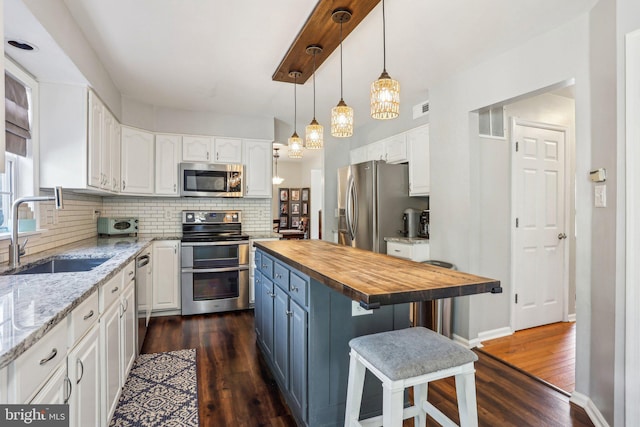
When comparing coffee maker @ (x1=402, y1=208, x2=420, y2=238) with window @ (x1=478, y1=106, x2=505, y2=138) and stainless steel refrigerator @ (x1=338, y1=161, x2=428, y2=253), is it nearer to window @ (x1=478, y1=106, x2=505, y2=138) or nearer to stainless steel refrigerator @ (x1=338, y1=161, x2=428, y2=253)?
stainless steel refrigerator @ (x1=338, y1=161, x2=428, y2=253)

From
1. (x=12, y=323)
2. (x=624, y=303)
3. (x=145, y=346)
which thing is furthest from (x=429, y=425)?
(x=145, y=346)

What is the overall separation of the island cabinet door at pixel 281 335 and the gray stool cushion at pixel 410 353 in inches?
28.9

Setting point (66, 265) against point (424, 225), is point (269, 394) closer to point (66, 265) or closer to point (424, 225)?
point (66, 265)

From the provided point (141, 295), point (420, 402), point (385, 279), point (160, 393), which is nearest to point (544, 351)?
point (420, 402)

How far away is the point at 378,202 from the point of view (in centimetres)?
395

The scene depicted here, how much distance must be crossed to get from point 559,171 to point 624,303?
231cm

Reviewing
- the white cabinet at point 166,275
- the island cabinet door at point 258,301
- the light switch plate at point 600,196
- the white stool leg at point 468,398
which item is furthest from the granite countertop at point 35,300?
the light switch plate at point 600,196

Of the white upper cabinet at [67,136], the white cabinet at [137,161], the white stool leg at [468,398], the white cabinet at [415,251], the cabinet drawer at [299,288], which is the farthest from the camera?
the white cabinet at [137,161]

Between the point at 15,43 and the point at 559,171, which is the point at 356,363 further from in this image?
the point at 559,171

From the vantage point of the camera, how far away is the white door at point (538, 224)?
11.0 feet

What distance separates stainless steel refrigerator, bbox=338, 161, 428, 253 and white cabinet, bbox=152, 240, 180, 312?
86.5 inches

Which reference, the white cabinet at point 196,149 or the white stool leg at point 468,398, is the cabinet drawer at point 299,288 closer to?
the white stool leg at point 468,398

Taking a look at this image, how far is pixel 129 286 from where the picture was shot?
2.40 meters

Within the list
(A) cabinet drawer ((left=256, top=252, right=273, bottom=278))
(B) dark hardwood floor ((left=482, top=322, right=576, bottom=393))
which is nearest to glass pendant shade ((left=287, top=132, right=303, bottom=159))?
(A) cabinet drawer ((left=256, top=252, right=273, bottom=278))
